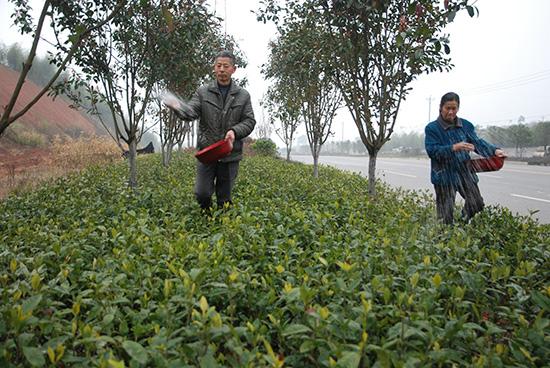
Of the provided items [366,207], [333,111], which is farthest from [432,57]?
[333,111]

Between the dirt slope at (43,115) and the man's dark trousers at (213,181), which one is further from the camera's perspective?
the dirt slope at (43,115)

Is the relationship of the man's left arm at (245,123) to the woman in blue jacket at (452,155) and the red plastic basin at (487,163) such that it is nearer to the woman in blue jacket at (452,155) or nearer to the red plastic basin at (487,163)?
the woman in blue jacket at (452,155)

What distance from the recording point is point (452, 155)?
13.4 ft

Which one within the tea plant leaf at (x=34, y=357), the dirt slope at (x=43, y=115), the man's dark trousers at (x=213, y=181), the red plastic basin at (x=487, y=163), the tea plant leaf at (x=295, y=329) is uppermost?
the dirt slope at (x=43, y=115)

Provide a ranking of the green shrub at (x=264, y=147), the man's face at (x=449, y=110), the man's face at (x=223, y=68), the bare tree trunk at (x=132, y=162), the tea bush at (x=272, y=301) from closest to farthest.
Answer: the tea bush at (x=272, y=301) < the man's face at (x=449, y=110) < the man's face at (x=223, y=68) < the bare tree trunk at (x=132, y=162) < the green shrub at (x=264, y=147)

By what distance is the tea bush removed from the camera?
1.68 metres

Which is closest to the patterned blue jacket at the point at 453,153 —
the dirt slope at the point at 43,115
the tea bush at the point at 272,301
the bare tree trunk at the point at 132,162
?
the tea bush at the point at 272,301

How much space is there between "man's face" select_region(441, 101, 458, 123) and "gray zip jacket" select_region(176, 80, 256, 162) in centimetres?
193

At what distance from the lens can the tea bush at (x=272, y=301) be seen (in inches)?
66.1

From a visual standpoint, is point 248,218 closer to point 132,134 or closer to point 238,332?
point 238,332

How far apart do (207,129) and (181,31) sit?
2740 mm

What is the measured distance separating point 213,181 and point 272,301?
256cm

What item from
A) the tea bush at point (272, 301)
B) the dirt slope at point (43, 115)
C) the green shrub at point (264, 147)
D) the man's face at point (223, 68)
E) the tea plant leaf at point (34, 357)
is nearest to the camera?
the tea plant leaf at point (34, 357)

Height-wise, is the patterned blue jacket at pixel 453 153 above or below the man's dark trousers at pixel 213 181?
above
